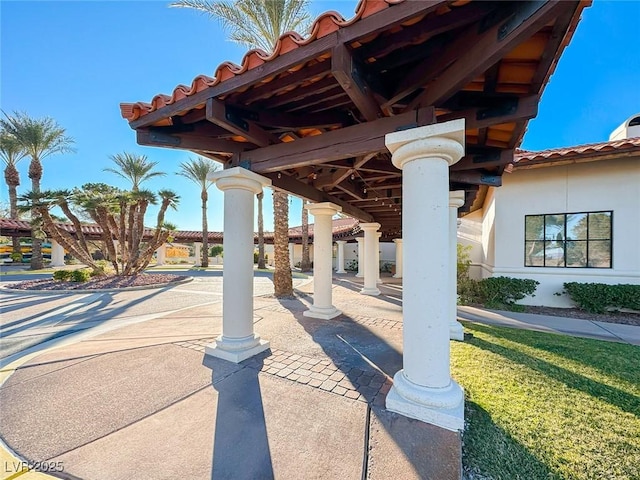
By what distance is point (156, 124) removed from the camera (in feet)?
12.8

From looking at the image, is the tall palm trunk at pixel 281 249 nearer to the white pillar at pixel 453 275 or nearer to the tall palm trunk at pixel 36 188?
the white pillar at pixel 453 275

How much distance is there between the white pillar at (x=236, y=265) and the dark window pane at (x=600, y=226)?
403 inches

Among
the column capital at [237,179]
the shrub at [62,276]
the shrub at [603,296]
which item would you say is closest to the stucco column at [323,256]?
the column capital at [237,179]

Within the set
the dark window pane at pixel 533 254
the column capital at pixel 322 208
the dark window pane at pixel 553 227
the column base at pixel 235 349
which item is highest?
the column capital at pixel 322 208

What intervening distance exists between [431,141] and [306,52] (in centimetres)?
149

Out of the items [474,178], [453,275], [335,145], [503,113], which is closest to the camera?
[503,113]

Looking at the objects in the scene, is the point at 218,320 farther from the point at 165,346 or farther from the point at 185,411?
the point at 185,411

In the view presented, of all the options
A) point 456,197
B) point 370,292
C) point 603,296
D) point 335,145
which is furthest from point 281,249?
point 603,296

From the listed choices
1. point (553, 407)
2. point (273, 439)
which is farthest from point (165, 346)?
point (553, 407)

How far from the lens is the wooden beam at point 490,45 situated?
1.79m

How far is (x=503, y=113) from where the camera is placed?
291cm

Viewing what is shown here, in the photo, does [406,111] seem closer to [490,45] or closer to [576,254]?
[490,45]

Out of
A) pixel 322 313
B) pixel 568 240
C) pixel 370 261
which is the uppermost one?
pixel 568 240

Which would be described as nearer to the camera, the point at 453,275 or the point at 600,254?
the point at 453,275
